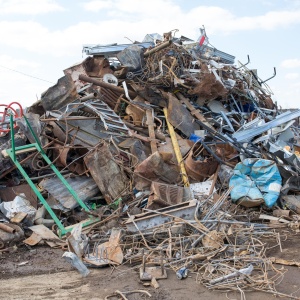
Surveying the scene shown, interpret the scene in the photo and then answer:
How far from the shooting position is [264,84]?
1227 cm

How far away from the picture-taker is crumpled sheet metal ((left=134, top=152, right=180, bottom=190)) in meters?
7.51

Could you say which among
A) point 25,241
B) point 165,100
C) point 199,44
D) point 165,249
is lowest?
point 25,241

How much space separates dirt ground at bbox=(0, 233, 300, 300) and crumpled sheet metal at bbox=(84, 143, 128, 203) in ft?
5.71

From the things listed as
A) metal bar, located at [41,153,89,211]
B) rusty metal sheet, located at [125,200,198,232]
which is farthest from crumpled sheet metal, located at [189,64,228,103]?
rusty metal sheet, located at [125,200,198,232]

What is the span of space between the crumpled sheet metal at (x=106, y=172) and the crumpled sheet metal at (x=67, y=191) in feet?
0.74

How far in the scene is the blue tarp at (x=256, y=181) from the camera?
768 cm

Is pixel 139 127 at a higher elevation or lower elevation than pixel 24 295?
higher

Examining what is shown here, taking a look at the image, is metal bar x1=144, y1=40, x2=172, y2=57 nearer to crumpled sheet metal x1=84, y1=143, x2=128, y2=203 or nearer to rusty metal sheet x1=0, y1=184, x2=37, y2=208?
crumpled sheet metal x1=84, y1=143, x2=128, y2=203

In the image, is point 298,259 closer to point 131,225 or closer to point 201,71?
point 131,225

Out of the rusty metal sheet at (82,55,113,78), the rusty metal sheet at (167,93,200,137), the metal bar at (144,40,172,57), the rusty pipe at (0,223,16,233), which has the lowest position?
the rusty pipe at (0,223,16,233)

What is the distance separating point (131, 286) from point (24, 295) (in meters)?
1.17

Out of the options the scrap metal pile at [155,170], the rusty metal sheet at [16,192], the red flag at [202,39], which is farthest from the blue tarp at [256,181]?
the red flag at [202,39]

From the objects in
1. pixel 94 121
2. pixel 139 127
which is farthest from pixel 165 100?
pixel 94 121

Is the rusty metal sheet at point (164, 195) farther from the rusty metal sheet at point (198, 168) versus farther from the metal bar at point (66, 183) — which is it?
the metal bar at point (66, 183)
